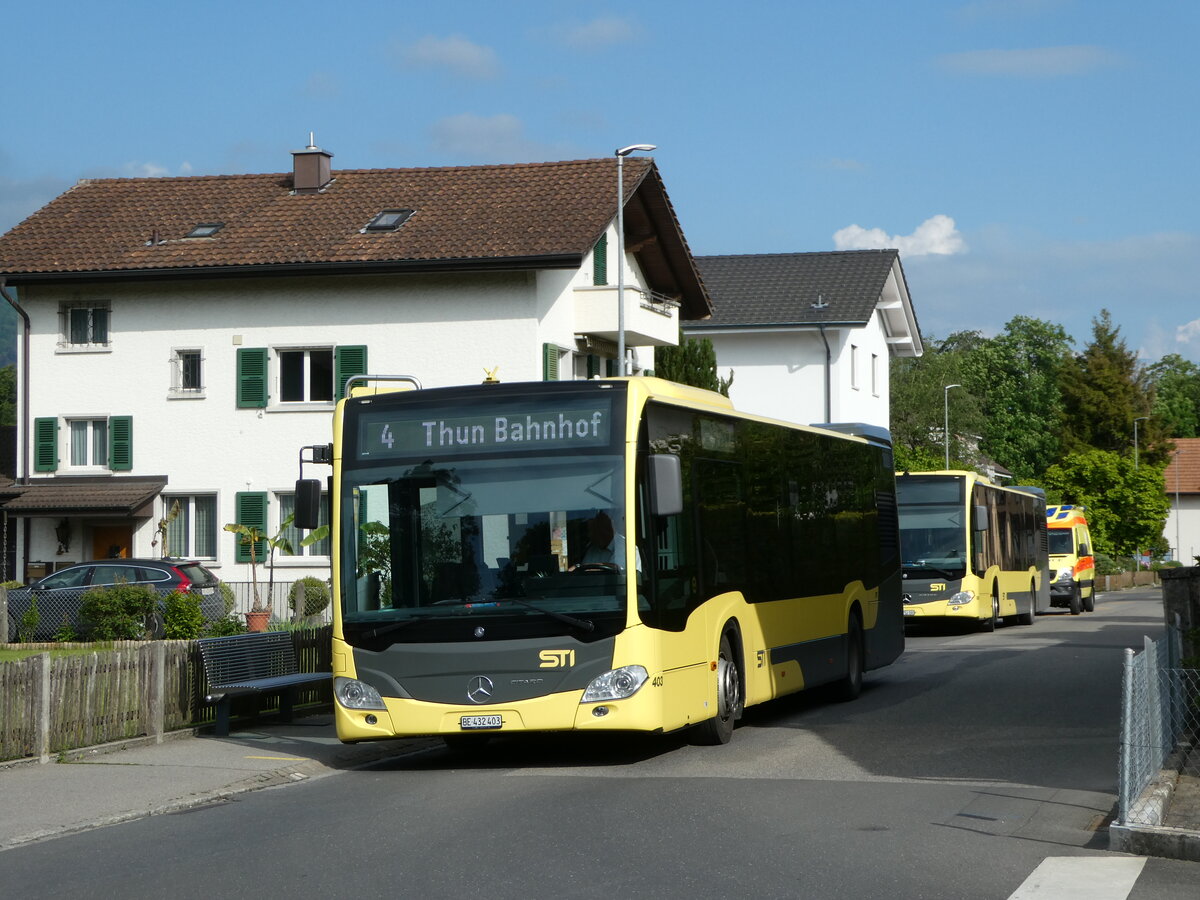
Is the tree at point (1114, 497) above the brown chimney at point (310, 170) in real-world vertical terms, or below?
below

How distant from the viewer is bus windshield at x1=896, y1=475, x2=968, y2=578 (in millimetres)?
31703

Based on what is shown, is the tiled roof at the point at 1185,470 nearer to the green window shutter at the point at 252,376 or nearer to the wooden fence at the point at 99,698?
the green window shutter at the point at 252,376

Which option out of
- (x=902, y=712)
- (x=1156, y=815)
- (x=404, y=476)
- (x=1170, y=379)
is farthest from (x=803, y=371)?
(x=1170, y=379)

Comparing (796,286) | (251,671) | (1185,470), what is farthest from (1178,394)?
(251,671)

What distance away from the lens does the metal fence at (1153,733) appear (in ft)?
29.4

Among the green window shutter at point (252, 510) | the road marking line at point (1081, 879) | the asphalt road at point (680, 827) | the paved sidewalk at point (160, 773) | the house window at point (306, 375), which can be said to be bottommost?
the road marking line at point (1081, 879)

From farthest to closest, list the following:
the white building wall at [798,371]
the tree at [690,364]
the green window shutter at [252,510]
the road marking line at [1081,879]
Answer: the white building wall at [798,371], the tree at [690,364], the green window shutter at [252,510], the road marking line at [1081,879]

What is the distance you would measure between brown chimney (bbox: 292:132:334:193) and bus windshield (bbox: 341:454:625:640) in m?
29.3

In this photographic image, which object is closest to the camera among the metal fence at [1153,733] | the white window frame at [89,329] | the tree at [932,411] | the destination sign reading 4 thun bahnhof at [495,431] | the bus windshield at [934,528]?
the metal fence at [1153,733]

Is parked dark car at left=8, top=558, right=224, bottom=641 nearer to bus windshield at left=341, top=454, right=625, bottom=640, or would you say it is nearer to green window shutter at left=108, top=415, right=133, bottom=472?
green window shutter at left=108, top=415, right=133, bottom=472

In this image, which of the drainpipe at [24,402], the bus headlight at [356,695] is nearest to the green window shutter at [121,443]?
the drainpipe at [24,402]

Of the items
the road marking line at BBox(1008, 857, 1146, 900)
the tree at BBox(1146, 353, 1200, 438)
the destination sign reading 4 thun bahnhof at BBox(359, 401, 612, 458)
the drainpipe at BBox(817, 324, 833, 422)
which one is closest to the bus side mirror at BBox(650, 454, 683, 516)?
the destination sign reading 4 thun bahnhof at BBox(359, 401, 612, 458)

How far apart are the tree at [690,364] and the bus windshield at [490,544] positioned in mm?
26693

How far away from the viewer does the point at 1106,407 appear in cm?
9888
